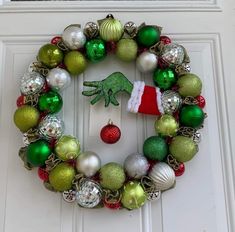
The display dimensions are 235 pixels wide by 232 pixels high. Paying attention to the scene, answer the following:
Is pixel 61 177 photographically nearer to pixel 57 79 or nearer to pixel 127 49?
pixel 57 79

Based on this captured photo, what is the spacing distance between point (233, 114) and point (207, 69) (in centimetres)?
14

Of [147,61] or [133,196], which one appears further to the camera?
[147,61]

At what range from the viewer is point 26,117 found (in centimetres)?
86

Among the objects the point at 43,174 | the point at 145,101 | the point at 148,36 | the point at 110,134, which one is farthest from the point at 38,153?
the point at 148,36

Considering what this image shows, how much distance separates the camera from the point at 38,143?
85cm

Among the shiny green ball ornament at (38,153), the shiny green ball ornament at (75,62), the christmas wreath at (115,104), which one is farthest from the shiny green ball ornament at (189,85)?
the shiny green ball ornament at (38,153)

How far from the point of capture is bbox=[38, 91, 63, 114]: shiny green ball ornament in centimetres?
88

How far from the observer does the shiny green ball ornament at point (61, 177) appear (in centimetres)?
82

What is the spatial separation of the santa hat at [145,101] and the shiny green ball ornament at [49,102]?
172 mm

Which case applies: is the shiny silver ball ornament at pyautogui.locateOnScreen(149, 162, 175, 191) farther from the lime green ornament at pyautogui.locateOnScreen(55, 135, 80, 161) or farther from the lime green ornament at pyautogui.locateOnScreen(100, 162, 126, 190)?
the lime green ornament at pyautogui.locateOnScreen(55, 135, 80, 161)

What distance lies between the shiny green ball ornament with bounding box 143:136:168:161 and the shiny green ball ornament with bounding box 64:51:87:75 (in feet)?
0.80

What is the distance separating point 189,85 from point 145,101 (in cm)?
11

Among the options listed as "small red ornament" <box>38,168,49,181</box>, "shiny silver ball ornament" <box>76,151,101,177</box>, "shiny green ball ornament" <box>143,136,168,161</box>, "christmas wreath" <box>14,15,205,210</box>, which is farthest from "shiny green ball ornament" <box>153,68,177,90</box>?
"small red ornament" <box>38,168,49,181</box>

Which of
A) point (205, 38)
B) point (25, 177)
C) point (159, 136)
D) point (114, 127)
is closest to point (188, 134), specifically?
point (159, 136)
